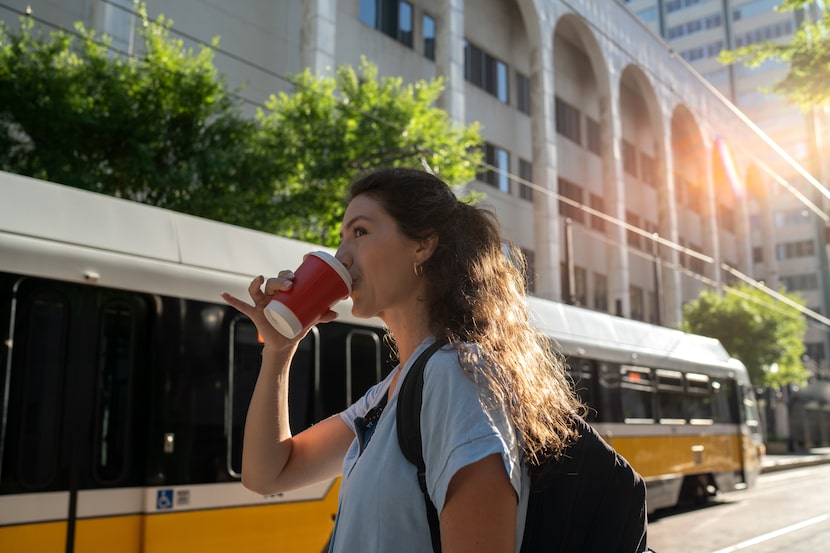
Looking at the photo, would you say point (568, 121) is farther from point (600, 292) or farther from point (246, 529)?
point (246, 529)

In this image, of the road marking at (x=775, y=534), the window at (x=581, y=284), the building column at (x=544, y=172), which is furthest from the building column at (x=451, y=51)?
the road marking at (x=775, y=534)

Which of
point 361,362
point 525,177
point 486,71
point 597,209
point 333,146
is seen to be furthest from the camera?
point 597,209

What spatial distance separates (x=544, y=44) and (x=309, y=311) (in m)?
30.7

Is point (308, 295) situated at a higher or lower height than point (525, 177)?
lower

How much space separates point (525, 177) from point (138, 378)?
88.1ft

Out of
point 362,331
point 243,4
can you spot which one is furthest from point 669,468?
point 243,4

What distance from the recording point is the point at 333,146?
1538 cm

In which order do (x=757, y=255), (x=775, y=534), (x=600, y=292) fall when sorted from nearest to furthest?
(x=775, y=534), (x=600, y=292), (x=757, y=255)

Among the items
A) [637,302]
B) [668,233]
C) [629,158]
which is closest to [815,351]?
[668,233]

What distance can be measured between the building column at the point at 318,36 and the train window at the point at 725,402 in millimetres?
12287

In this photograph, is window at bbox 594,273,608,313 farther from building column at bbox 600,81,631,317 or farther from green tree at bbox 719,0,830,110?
green tree at bbox 719,0,830,110

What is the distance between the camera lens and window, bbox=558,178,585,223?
110ft

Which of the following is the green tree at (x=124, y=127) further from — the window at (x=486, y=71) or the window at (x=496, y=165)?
the window at (x=486, y=71)

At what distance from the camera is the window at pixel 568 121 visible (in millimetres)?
34594
